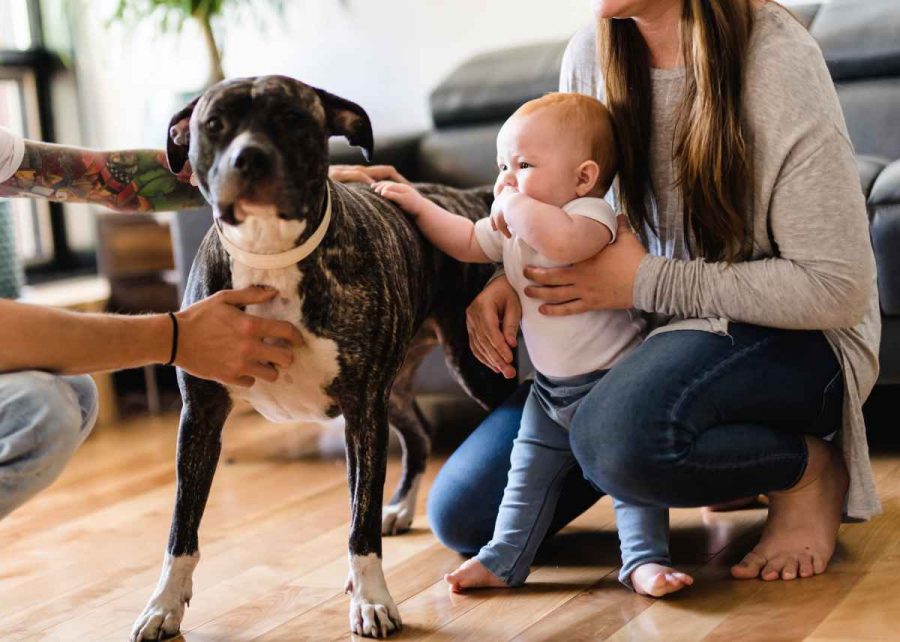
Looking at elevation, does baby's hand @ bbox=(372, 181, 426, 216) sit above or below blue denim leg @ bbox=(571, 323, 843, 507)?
above

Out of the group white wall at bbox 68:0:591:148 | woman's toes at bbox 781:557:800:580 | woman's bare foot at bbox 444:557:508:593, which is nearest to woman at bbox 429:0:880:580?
woman's toes at bbox 781:557:800:580

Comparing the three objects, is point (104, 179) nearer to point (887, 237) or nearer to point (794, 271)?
point (794, 271)

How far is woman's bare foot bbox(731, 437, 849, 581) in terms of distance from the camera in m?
1.86

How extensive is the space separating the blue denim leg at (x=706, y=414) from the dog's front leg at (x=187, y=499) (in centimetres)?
57

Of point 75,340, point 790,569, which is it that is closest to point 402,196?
point 75,340

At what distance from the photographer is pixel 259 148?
1565 millimetres

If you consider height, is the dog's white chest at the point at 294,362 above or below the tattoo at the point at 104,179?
below

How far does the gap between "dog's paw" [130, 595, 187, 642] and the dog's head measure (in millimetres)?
600

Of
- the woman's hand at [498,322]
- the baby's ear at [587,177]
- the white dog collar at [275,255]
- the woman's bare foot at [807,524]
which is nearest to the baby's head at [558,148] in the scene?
the baby's ear at [587,177]

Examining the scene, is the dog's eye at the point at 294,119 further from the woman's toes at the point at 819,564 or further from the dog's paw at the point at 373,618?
the woman's toes at the point at 819,564

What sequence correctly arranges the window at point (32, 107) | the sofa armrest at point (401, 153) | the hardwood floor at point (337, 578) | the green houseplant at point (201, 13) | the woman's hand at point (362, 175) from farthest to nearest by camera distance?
the window at point (32, 107) < the green houseplant at point (201, 13) < the sofa armrest at point (401, 153) < the woman's hand at point (362, 175) < the hardwood floor at point (337, 578)

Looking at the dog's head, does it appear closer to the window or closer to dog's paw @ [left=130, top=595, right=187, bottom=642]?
dog's paw @ [left=130, top=595, right=187, bottom=642]

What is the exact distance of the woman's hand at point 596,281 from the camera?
1.83m

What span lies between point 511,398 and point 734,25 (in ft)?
2.74
